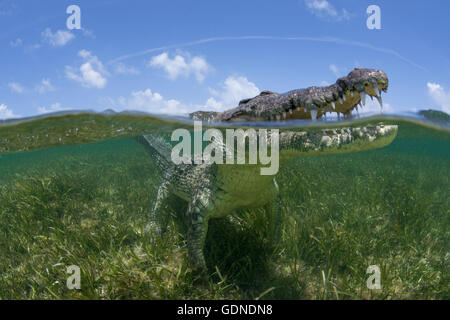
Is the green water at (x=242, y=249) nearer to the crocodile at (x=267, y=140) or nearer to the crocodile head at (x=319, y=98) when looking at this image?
the crocodile at (x=267, y=140)

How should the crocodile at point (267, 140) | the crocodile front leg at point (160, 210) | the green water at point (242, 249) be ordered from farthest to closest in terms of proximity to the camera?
1. the crocodile front leg at point (160, 210)
2. the green water at point (242, 249)
3. the crocodile at point (267, 140)

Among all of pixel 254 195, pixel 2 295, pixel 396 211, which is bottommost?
pixel 2 295

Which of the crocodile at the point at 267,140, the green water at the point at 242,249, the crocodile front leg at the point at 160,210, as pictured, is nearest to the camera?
the crocodile at the point at 267,140

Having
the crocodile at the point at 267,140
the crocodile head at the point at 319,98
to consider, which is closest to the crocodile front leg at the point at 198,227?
the crocodile at the point at 267,140

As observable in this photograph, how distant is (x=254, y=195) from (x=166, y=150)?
280cm

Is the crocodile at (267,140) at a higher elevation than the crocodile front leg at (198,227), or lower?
higher

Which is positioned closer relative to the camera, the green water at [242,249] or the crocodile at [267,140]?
the crocodile at [267,140]

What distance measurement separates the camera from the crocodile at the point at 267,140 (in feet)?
7.74

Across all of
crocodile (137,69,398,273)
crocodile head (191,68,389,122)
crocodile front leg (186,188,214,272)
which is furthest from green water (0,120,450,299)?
crocodile head (191,68,389,122)

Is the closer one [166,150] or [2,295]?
[2,295]

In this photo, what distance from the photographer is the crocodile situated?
92.9 inches

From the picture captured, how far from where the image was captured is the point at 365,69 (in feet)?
7.93
